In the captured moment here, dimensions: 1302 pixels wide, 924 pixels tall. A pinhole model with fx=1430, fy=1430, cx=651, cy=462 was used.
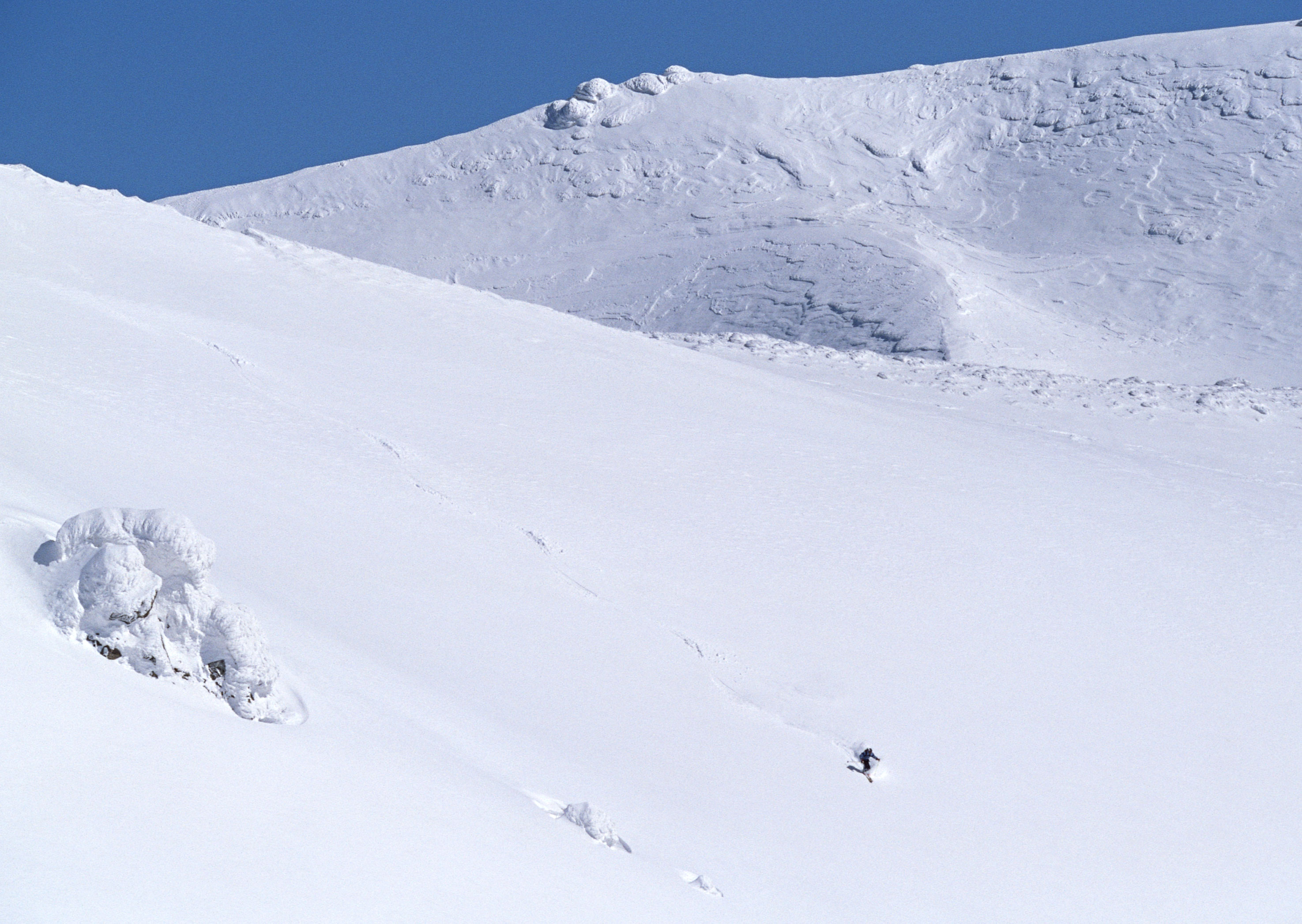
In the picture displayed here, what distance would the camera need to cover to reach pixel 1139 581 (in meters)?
14.6

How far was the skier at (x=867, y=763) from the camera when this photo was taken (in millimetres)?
9695

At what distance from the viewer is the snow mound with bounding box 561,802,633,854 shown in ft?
22.7

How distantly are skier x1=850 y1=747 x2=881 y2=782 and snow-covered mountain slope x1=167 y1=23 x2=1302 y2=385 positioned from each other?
2124 centimetres

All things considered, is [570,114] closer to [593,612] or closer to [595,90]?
[595,90]

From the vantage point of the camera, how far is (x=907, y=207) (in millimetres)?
39750

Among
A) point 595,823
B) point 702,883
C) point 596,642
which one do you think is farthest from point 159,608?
point 596,642

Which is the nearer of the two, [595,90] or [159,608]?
[159,608]

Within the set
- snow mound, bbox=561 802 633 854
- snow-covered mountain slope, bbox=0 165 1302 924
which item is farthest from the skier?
snow mound, bbox=561 802 633 854

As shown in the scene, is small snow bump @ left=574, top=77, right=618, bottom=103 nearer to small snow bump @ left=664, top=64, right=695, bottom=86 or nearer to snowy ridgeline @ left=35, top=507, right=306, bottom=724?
small snow bump @ left=664, top=64, right=695, bottom=86

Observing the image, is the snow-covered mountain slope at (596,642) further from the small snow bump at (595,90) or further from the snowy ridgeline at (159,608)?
the small snow bump at (595,90)

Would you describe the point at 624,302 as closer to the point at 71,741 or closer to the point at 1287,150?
the point at 1287,150

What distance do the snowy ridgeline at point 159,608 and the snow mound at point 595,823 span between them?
1.41m

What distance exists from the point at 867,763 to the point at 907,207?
105 feet

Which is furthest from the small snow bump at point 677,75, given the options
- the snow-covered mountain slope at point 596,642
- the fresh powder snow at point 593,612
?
the snow-covered mountain slope at point 596,642
